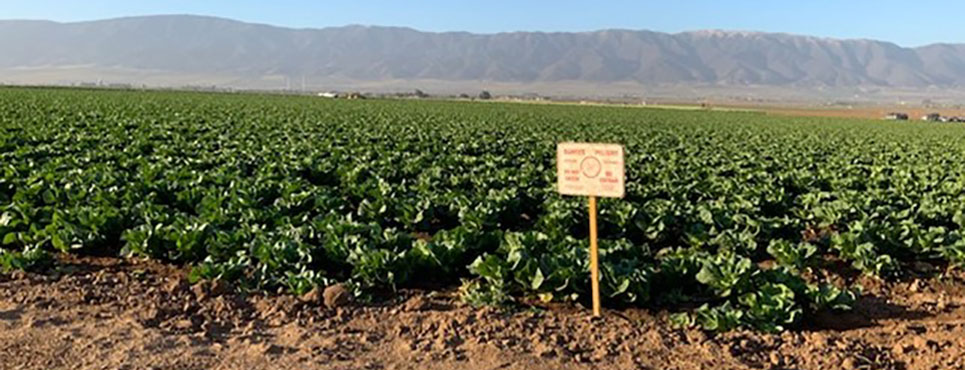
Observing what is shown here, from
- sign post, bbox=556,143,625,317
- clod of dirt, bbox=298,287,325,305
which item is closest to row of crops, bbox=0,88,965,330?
clod of dirt, bbox=298,287,325,305

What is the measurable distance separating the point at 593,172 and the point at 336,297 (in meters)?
2.39

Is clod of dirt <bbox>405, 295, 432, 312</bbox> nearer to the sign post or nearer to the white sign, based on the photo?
the sign post

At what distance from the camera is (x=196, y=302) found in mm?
6656

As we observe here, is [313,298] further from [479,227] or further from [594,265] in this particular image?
[479,227]

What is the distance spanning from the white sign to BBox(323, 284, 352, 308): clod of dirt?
205 centimetres

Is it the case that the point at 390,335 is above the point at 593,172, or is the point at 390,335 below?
below

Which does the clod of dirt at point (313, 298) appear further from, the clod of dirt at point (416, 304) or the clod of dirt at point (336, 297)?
the clod of dirt at point (416, 304)

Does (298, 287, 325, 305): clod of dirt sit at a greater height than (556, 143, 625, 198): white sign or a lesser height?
lesser

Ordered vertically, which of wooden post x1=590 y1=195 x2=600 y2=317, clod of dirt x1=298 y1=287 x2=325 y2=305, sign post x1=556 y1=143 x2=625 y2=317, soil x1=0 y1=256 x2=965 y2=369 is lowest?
soil x1=0 y1=256 x2=965 y2=369

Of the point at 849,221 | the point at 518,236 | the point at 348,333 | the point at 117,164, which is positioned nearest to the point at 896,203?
the point at 849,221

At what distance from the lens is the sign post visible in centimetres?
593

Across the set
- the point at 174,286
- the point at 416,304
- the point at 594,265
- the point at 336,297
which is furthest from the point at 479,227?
the point at 174,286

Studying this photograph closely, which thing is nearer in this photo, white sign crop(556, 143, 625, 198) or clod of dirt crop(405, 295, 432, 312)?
white sign crop(556, 143, 625, 198)

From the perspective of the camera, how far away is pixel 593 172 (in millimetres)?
6086
